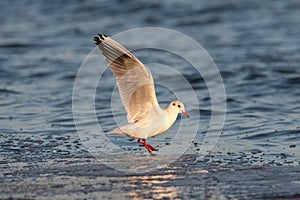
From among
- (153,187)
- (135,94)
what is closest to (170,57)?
(135,94)

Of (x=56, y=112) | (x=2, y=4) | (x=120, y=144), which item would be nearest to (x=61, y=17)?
(x=2, y=4)

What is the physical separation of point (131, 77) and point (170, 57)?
29.4 ft

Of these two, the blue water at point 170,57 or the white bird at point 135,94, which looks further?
the blue water at point 170,57

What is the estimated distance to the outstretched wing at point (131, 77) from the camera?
746cm

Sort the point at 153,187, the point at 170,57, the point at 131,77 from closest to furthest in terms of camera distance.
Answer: the point at 153,187
the point at 131,77
the point at 170,57

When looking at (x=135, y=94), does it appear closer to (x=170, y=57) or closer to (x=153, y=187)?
(x=153, y=187)

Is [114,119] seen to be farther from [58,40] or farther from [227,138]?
[58,40]

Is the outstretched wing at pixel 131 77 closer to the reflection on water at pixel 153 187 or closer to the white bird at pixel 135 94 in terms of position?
the white bird at pixel 135 94

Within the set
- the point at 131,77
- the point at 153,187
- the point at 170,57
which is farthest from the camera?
the point at 170,57

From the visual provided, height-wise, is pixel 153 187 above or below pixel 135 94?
below

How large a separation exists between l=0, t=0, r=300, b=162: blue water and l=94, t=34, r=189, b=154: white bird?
2.62ft

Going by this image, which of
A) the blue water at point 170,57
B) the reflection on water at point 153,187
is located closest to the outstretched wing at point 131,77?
the blue water at point 170,57

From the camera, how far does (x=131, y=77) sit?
24.9 ft

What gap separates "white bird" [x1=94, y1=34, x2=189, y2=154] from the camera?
7.51 m
